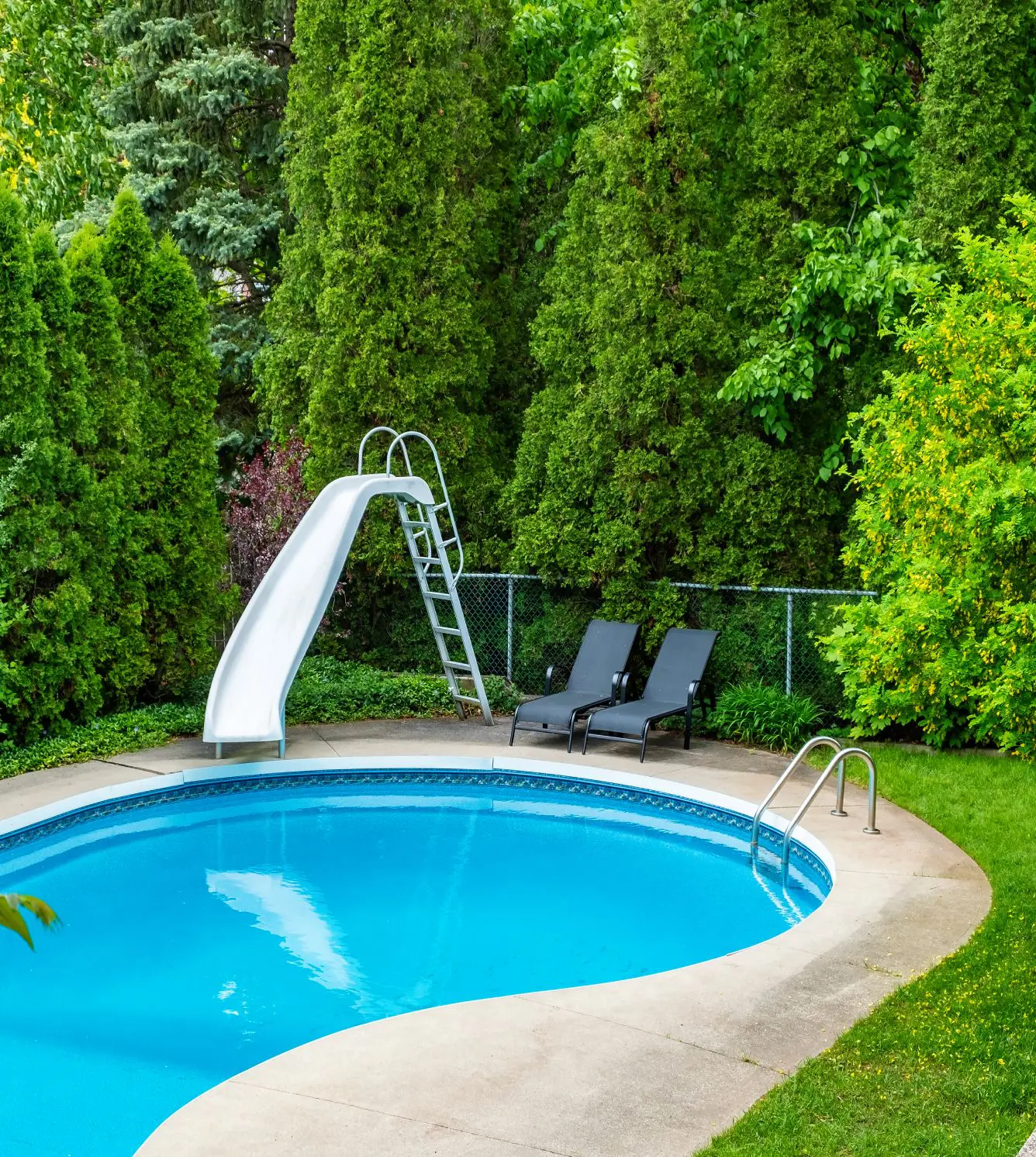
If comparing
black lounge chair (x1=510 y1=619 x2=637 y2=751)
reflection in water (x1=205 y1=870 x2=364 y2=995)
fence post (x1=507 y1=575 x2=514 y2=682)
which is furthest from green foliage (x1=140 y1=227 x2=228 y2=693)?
reflection in water (x1=205 y1=870 x2=364 y2=995)

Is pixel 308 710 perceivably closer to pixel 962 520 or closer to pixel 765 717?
pixel 765 717

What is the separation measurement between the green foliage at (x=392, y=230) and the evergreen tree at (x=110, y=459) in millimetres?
2656

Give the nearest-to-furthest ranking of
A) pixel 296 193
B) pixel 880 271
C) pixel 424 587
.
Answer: pixel 880 271 → pixel 424 587 → pixel 296 193

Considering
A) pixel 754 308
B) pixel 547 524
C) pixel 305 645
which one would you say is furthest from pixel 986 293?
pixel 305 645

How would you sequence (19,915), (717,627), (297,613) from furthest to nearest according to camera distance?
1. (717,627)
2. (297,613)
3. (19,915)

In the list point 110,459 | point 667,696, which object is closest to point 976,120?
point 667,696

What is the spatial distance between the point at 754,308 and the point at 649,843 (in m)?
5.94

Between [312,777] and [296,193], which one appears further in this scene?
[296,193]

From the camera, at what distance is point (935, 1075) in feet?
15.8

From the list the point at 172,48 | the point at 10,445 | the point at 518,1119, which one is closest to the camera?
the point at 518,1119

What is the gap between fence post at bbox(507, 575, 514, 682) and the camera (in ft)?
45.0

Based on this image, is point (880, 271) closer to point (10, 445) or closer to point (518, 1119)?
point (10, 445)

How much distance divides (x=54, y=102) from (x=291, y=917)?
50.7 ft

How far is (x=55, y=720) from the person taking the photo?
11117mm
